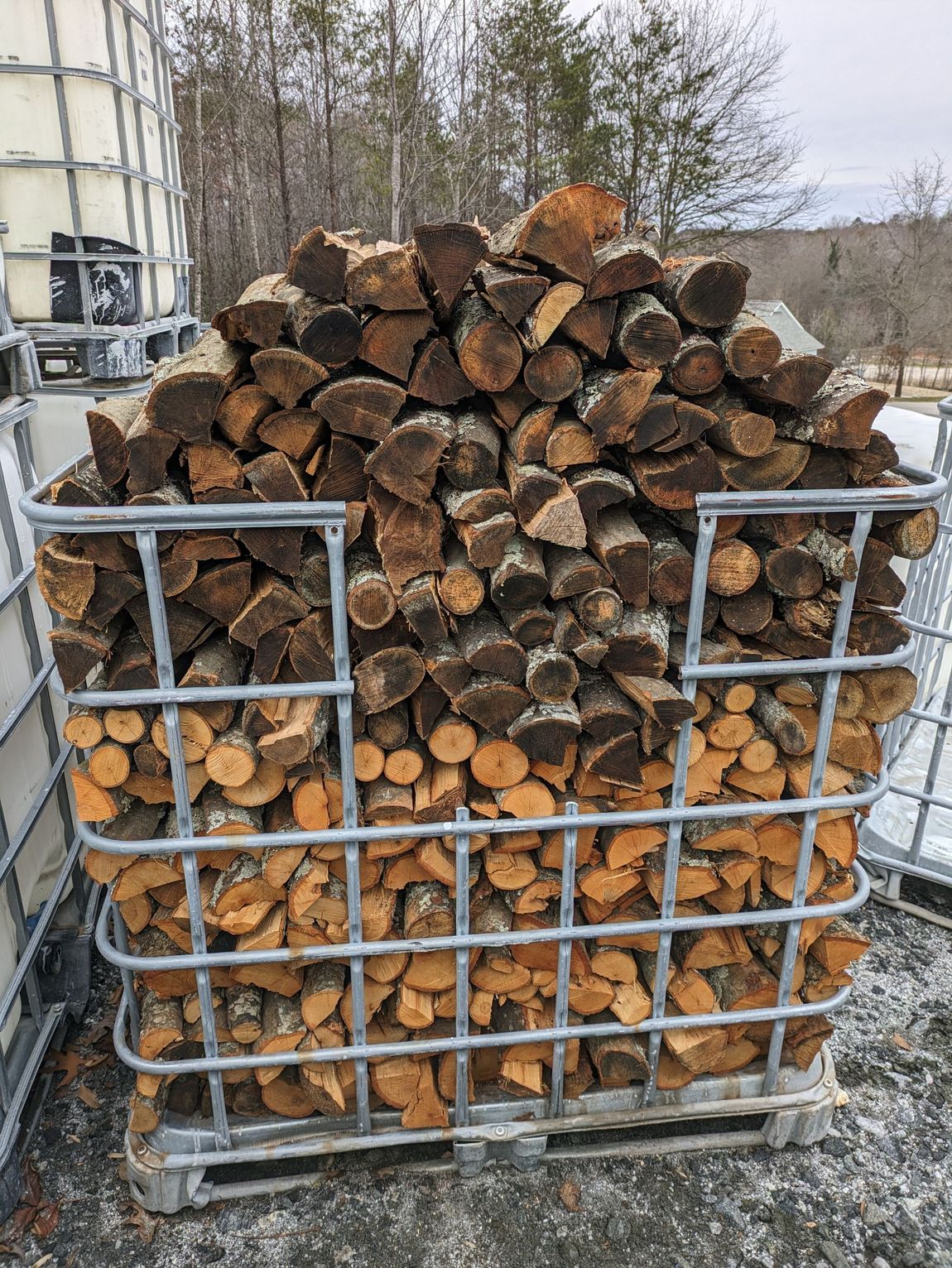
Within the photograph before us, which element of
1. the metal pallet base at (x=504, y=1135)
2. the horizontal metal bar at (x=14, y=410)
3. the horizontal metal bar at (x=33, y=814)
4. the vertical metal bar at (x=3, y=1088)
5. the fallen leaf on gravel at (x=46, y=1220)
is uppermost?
the horizontal metal bar at (x=14, y=410)

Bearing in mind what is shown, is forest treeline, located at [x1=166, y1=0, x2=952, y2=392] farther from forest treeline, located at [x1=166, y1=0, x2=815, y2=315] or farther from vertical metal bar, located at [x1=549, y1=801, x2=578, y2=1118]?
vertical metal bar, located at [x1=549, y1=801, x2=578, y2=1118]

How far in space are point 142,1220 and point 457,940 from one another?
3.92 ft

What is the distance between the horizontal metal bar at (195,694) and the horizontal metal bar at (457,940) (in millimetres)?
683

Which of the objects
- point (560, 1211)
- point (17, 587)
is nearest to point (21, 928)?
Answer: point (17, 587)

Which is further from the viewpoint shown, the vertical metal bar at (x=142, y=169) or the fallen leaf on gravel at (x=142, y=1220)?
the vertical metal bar at (x=142, y=169)

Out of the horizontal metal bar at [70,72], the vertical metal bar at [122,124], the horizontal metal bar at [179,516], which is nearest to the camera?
the horizontal metal bar at [179,516]

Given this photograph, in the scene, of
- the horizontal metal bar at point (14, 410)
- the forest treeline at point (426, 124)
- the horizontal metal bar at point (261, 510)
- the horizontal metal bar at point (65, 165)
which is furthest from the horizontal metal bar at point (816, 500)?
the forest treeline at point (426, 124)

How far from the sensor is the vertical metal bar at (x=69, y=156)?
3818mm

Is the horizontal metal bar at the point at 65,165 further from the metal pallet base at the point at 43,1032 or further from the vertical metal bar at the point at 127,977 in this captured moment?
the vertical metal bar at the point at 127,977

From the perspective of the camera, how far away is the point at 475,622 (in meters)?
2.29

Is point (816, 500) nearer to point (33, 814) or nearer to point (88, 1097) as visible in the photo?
point (33, 814)

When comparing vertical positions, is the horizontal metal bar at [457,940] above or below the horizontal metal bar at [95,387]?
below

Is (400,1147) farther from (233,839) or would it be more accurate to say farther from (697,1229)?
(233,839)

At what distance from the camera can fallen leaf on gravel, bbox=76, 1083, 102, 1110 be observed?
2.81 m
